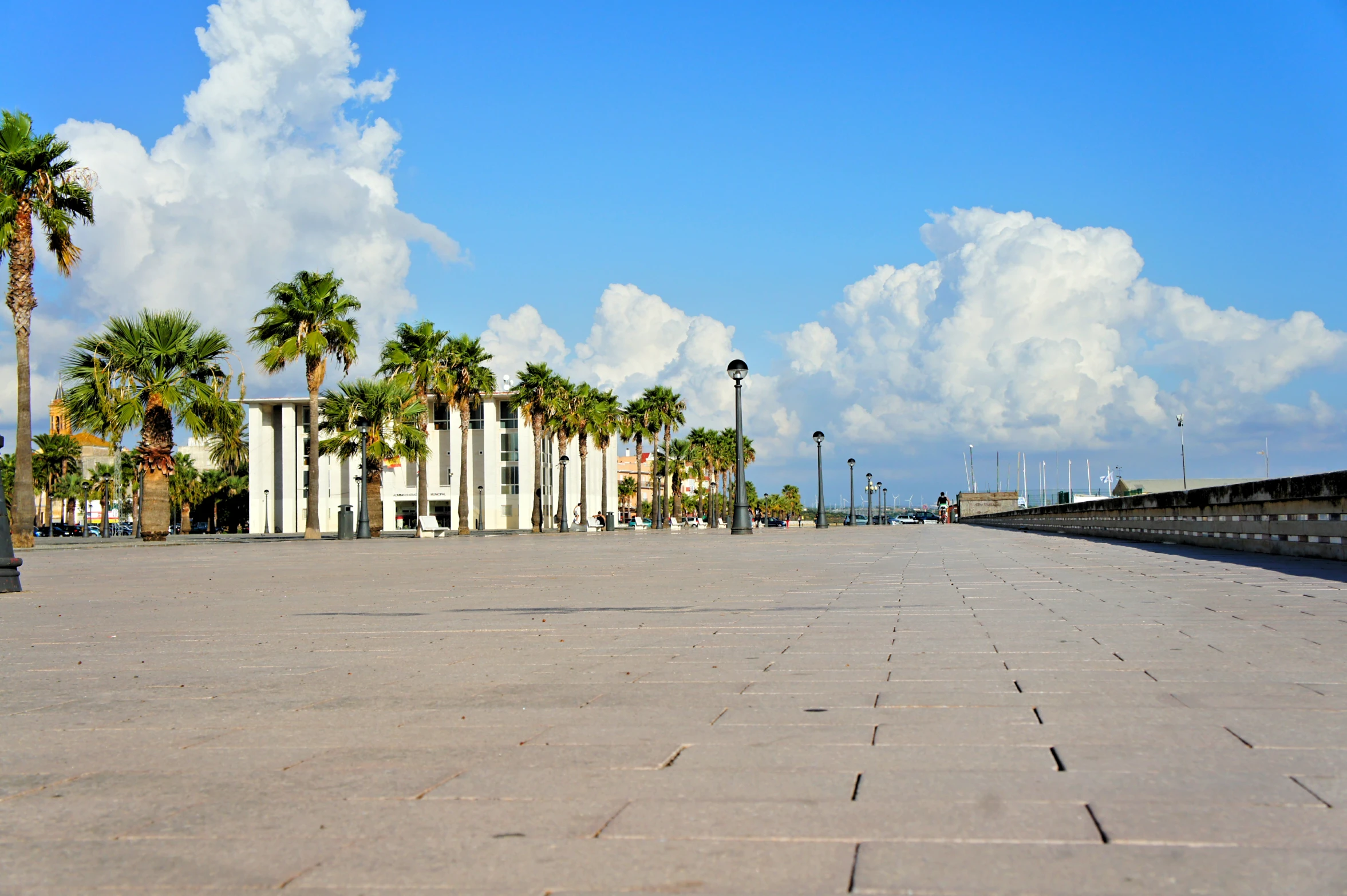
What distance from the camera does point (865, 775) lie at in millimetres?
3680

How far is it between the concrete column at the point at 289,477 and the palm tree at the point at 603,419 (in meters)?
32.1

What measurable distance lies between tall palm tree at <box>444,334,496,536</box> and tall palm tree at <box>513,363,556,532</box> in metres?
5.94

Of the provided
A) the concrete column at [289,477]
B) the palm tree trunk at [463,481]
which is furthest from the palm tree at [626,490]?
the palm tree trunk at [463,481]

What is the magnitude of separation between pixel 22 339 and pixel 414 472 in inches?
2779

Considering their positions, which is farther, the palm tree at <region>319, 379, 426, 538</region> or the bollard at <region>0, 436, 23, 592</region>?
the palm tree at <region>319, 379, 426, 538</region>

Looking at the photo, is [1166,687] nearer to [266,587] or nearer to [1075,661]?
[1075,661]

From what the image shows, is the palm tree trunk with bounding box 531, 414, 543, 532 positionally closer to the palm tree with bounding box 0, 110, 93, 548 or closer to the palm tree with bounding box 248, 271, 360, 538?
the palm tree with bounding box 248, 271, 360, 538

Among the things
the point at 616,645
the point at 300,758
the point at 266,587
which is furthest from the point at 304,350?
the point at 300,758

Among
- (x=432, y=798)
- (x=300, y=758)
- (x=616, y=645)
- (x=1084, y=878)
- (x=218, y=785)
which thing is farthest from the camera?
(x=616, y=645)

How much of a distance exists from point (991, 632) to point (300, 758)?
5154 millimetres

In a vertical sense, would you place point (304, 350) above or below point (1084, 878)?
above

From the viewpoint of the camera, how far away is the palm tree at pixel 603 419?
7294 cm

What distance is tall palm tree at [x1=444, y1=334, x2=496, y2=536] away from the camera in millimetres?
57594

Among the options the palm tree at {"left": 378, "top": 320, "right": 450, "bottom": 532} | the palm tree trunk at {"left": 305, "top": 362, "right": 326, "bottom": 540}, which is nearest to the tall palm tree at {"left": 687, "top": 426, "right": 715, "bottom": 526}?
the palm tree at {"left": 378, "top": 320, "right": 450, "bottom": 532}
